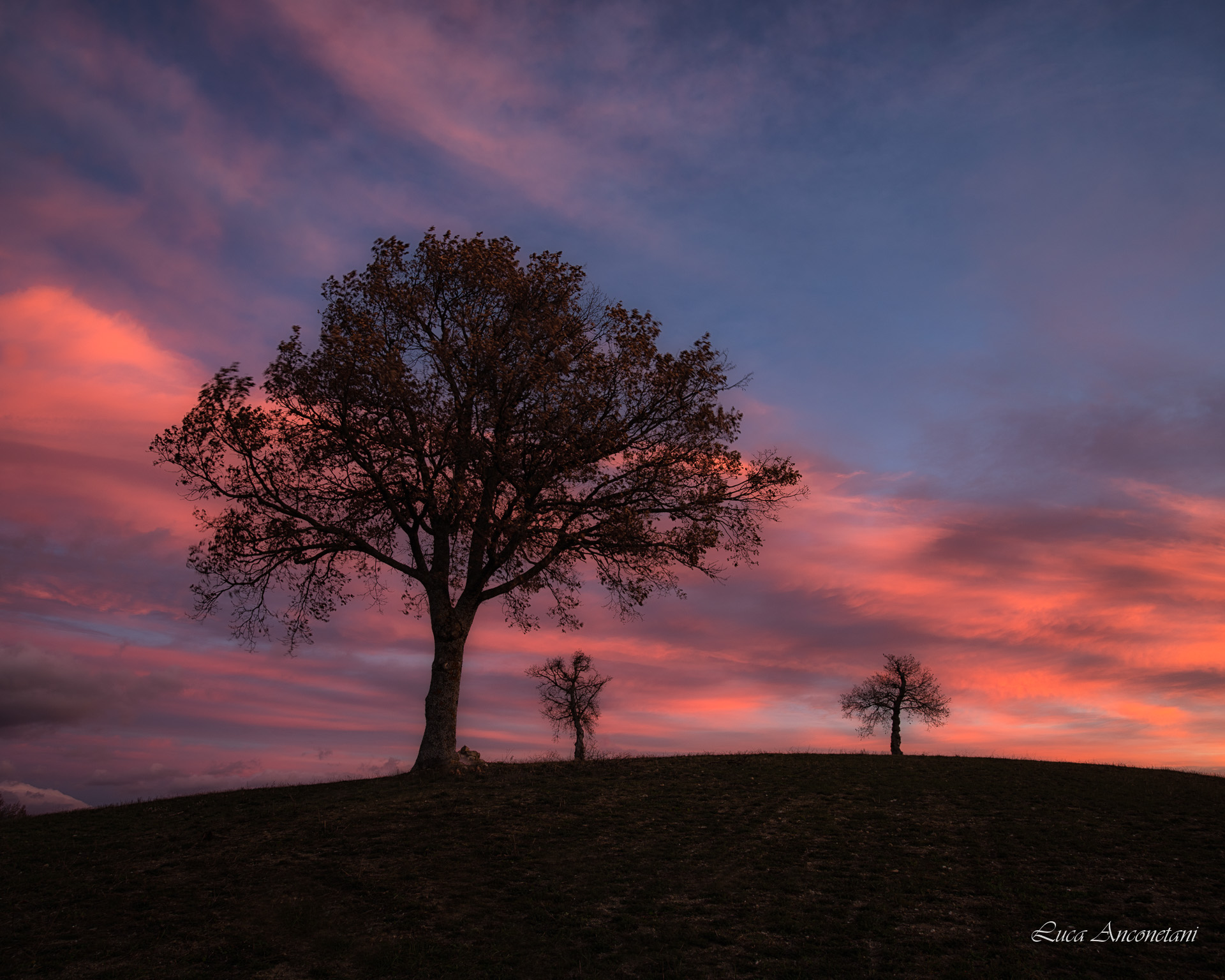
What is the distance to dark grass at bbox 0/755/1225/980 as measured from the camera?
14.1m

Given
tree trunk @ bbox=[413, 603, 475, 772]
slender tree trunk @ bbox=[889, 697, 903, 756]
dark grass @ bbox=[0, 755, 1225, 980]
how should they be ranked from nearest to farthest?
1. dark grass @ bbox=[0, 755, 1225, 980]
2. tree trunk @ bbox=[413, 603, 475, 772]
3. slender tree trunk @ bbox=[889, 697, 903, 756]

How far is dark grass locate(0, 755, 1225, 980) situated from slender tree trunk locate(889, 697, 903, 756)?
29575 millimetres

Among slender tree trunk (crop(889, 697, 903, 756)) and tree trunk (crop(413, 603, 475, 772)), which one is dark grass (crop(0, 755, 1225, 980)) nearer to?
tree trunk (crop(413, 603, 475, 772))

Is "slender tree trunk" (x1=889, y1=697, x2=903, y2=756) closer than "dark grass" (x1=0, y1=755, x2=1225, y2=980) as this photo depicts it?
No

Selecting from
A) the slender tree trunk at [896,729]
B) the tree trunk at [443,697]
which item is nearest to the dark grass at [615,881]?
the tree trunk at [443,697]

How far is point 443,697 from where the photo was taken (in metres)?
28.7

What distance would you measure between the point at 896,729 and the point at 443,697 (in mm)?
41990

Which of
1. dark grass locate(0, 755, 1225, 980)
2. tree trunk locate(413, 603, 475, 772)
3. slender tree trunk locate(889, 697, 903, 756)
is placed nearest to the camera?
dark grass locate(0, 755, 1225, 980)

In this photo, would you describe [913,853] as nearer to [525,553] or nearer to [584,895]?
[584,895]

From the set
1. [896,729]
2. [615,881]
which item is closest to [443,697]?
[615,881]

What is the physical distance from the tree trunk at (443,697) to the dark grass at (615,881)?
1259 millimetres

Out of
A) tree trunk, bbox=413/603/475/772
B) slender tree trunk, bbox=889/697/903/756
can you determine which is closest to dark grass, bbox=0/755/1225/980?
tree trunk, bbox=413/603/475/772

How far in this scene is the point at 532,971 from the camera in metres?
13.8

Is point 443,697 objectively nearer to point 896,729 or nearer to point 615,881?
point 615,881
